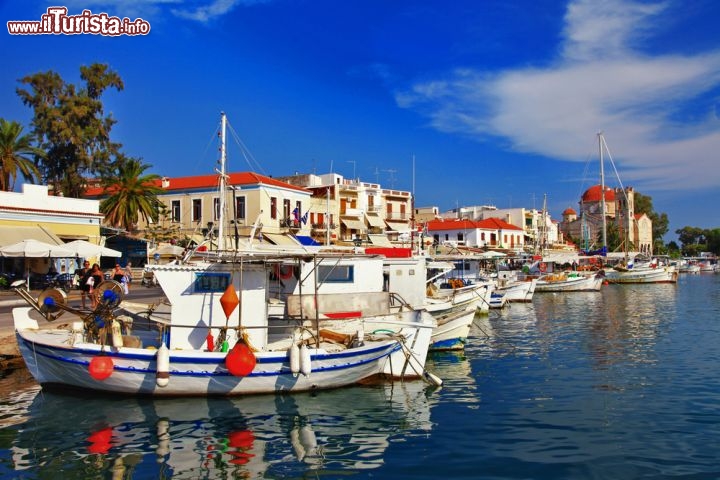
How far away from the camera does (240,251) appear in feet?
49.9

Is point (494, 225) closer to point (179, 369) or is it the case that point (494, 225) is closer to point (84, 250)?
point (84, 250)

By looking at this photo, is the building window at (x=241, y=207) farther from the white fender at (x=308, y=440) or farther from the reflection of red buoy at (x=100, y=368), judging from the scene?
the white fender at (x=308, y=440)

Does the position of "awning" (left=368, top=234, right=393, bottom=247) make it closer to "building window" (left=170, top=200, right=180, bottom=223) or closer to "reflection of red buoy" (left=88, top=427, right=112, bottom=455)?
"building window" (left=170, top=200, right=180, bottom=223)

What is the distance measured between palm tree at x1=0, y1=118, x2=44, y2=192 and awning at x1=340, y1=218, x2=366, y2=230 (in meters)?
25.8

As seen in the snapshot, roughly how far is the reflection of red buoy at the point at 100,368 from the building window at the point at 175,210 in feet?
125

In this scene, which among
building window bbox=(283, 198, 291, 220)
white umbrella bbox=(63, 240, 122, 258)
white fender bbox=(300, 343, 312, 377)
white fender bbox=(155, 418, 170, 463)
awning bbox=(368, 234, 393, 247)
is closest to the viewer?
white fender bbox=(155, 418, 170, 463)

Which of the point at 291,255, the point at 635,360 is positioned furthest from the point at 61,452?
the point at 635,360

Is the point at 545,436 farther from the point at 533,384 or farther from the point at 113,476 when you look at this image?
the point at 113,476

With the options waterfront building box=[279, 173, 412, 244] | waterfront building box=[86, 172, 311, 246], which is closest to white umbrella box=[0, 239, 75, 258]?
waterfront building box=[86, 172, 311, 246]

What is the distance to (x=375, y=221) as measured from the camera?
5853cm

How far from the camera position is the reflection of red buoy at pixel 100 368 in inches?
520

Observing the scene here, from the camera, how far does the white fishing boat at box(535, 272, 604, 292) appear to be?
Answer: 54719mm

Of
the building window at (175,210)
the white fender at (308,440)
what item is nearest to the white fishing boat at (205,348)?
the white fender at (308,440)

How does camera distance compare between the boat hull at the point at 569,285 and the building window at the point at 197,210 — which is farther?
the boat hull at the point at 569,285
